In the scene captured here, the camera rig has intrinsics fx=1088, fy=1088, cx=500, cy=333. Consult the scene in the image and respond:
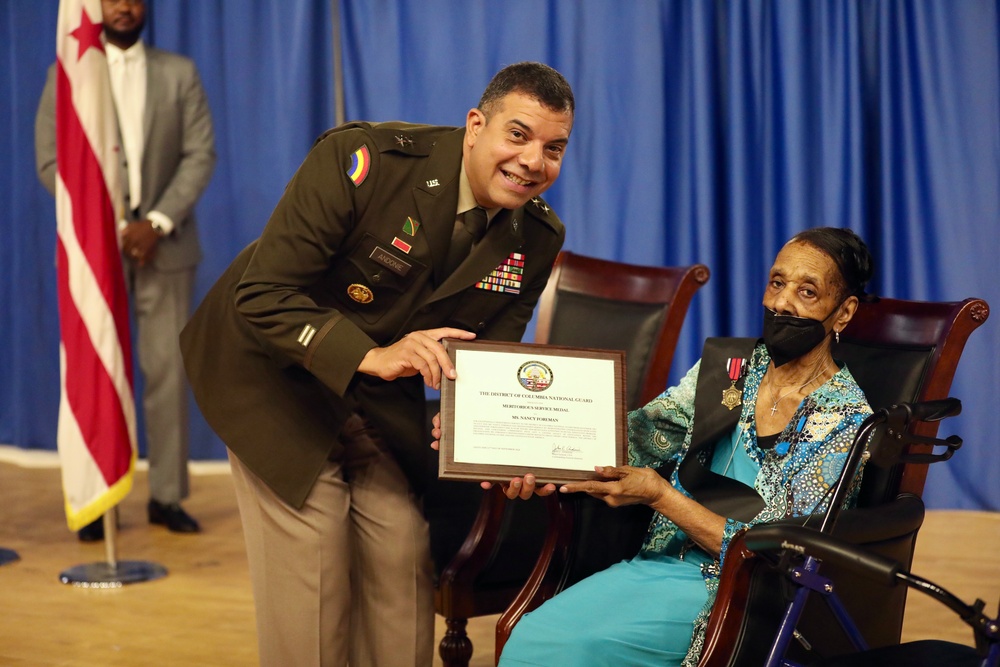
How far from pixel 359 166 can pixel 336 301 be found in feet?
0.92

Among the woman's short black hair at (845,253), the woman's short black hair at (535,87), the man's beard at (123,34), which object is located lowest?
the woman's short black hair at (845,253)

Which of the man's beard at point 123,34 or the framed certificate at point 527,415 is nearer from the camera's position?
the framed certificate at point 527,415

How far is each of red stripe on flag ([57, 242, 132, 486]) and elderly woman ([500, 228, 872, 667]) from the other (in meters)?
2.13

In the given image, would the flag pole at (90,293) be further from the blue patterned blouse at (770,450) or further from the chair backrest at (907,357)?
the chair backrest at (907,357)

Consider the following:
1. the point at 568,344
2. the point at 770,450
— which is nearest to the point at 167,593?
the point at 568,344

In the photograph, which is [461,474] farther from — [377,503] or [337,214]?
[337,214]

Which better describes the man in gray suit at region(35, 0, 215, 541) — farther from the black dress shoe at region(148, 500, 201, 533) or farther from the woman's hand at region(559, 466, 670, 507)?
the woman's hand at region(559, 466, 670, 507)

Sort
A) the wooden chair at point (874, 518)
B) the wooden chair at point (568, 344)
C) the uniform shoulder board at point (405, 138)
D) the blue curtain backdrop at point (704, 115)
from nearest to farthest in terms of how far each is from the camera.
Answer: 1. the wooden chair at point (874, 518)
2. the uniform shoulder board at point (405, 138)
3. the wooden chair at point (568, 344)
4. the blue curtain backdrop at point (704, 115)

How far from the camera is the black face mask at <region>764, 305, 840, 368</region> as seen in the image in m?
2.23

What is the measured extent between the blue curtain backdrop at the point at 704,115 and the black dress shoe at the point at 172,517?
99 centimetres

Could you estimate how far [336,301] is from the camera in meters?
2.18

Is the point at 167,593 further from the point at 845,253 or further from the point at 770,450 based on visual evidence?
the point at 845,253

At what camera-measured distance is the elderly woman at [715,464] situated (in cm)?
208

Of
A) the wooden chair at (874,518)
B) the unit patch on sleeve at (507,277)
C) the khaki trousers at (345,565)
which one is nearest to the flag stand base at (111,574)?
the khaki trousers at (345,565)
